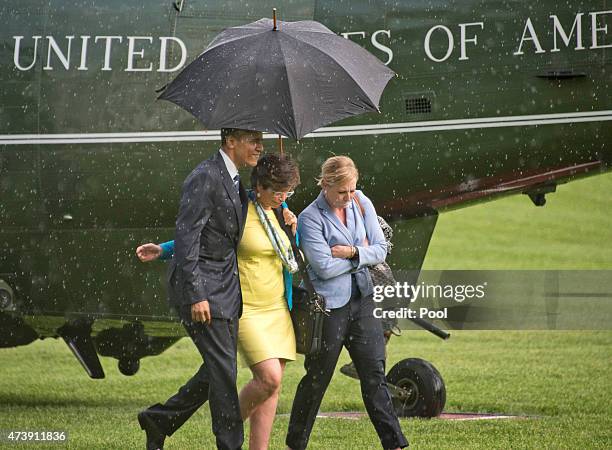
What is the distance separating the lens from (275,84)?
586 centimetres

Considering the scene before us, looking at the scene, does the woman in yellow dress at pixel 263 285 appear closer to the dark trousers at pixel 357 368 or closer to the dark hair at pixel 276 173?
the dark hair at pixel 276 173

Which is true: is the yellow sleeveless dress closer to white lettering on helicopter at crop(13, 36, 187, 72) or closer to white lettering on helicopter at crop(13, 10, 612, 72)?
white lettering on helicopter at crop(13, 10, 612, 72)

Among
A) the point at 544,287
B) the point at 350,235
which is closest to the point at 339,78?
the point at 350,235

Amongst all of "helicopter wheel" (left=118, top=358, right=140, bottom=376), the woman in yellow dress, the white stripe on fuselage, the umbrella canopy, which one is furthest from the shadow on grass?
the umbrella canopy

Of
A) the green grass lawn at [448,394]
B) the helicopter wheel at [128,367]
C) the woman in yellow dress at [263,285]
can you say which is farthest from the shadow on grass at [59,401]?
the woman in yellow dress at [263,285]

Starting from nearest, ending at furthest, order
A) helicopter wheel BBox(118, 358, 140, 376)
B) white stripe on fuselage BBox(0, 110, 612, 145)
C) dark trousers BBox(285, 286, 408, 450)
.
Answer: dark trousers BBox(285, 286, 408, 450) < white stripe on fuselage BBox(0, 110, 612, 145) < helicopter wheel BBox(118, 358, 140, 376)

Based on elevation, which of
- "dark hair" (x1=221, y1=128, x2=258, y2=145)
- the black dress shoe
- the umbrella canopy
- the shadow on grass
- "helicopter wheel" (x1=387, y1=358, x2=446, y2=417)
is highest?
the umbrella canopy

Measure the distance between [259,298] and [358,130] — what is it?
8.03ft

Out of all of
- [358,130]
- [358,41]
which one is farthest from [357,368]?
[358,41]

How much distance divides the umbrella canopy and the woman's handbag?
53 centimetres

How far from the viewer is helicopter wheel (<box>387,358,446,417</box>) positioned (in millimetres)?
8125

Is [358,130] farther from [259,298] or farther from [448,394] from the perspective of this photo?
[448,394]

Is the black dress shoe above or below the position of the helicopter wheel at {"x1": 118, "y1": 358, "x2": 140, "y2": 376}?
above

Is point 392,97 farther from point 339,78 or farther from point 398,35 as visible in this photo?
point 339,78
